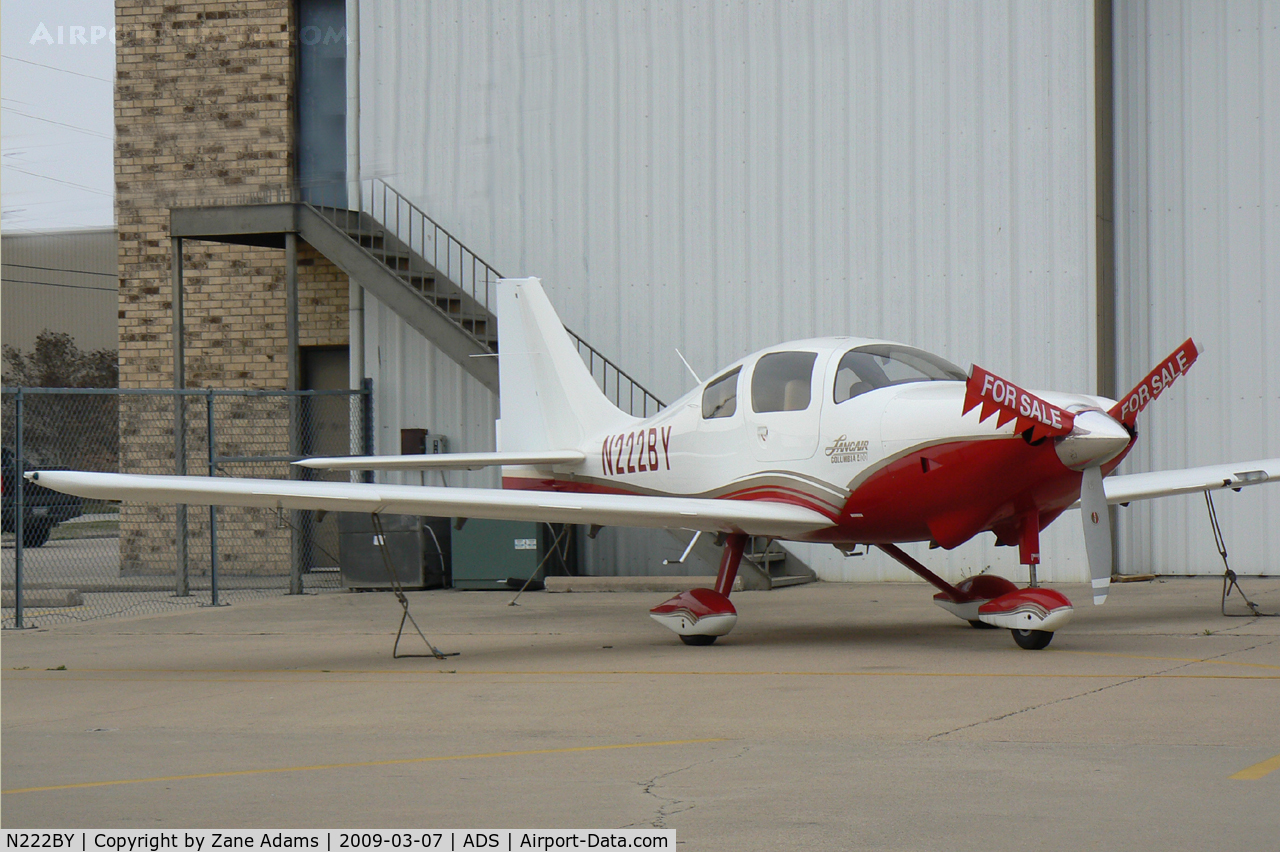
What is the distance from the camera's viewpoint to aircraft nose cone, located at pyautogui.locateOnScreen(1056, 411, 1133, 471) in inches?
326

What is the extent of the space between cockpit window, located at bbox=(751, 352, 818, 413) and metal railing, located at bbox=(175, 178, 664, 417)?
20.0 feet

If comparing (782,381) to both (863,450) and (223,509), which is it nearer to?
(863,450)

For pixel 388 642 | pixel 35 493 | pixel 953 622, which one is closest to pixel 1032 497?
pixel 953 622

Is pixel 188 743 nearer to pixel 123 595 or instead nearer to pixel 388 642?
pixel 388 642

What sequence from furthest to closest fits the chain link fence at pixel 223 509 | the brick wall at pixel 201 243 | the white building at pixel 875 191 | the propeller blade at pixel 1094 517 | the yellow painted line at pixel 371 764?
the brick wall at pixel 201 243 < the chain link fence at pixel 223 509 < the white building at pixel 875 191 < the propeller blade at pixel 1094 517 < the yellow painted line at pixel 371 764

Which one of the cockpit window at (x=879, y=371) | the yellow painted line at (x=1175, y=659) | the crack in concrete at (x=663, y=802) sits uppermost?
the cockpit window at (x=879, y=371)

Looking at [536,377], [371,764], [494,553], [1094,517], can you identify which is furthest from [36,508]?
[371,764]

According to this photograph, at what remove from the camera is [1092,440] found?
27.2ft

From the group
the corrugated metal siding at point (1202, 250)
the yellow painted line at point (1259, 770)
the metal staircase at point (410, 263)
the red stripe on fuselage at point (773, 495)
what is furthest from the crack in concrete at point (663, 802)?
the corrugated metal siding at point (1202, 250)

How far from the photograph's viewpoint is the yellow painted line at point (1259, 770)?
184 inches

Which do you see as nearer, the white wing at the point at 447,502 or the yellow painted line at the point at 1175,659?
the yellow painted line at the point at 1175,659

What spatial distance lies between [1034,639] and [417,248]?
11.0 m

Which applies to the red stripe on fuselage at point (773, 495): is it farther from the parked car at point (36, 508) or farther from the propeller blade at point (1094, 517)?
the parked car at point (36, 508)

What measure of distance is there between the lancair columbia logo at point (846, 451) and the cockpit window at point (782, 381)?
17.0 inches
